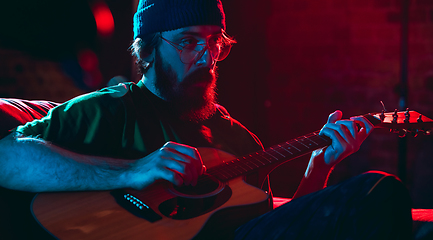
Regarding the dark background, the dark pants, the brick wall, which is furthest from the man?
the brick wall

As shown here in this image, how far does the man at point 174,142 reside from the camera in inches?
31.4

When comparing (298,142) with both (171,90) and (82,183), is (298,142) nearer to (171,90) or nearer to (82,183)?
(171,90)

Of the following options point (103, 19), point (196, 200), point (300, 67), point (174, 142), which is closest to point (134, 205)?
point (196, 200)

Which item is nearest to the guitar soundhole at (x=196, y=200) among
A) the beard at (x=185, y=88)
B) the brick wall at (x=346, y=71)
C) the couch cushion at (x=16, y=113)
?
the beard at (x=185, y=88)

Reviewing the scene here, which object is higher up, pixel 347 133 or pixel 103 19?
pixel 103 19

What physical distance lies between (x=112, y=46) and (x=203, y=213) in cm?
226

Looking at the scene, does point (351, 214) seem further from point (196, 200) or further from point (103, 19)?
point (103, 19)

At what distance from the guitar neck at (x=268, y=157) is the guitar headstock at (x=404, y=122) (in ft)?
0.91

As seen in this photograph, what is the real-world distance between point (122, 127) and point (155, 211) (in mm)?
506

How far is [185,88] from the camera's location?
1467mm

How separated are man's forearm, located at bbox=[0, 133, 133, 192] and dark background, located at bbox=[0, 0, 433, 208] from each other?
169 cm

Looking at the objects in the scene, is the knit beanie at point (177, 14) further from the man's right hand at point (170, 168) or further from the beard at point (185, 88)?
the man's right hand at point (170, 168)

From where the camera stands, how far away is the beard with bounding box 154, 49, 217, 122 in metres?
1.46

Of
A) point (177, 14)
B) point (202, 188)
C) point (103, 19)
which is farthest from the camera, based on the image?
point (103, 19)
